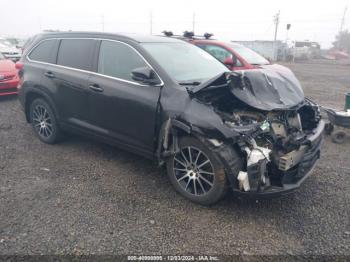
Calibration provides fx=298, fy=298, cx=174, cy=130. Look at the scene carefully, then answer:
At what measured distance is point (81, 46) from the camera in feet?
14.5

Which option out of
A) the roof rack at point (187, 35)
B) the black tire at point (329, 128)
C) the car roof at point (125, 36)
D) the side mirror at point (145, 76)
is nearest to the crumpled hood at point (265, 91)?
the side mirror at point (145, 76)

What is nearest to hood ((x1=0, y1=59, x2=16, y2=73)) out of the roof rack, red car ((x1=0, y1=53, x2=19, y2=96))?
red car ((x1=0, y1=53, x2=19, y2=96))

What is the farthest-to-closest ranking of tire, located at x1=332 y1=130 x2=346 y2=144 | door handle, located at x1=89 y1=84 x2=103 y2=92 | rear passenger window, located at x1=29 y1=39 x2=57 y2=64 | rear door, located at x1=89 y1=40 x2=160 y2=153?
1. tire, located at x1=332 y1=130 x2=346 y2=144
2. rear passenger window, located at x1=29 y1=39 x2=57 y2=64
3. door handle, located at x1=89 y1=84 x2=103 y2=92
4. rear door, located at x1=89 y1=40 x2=160 y2=153

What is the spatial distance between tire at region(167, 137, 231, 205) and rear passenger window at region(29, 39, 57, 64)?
277 centimetres

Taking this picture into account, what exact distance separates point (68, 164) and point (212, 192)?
2.29 metres

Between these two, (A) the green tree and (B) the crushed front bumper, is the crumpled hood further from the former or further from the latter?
(A) the green tree

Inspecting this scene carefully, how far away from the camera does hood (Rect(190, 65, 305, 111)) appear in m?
3.24

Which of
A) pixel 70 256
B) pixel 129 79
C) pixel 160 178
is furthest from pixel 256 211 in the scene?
pixel 129 79

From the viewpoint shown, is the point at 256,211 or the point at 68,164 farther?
the point at 68,164

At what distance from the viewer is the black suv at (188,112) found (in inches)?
119

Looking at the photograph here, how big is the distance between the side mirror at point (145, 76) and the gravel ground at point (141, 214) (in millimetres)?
1294

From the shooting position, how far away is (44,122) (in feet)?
16.5

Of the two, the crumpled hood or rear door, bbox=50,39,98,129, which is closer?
the crumpled hood

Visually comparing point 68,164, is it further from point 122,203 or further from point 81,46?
point 81,46
